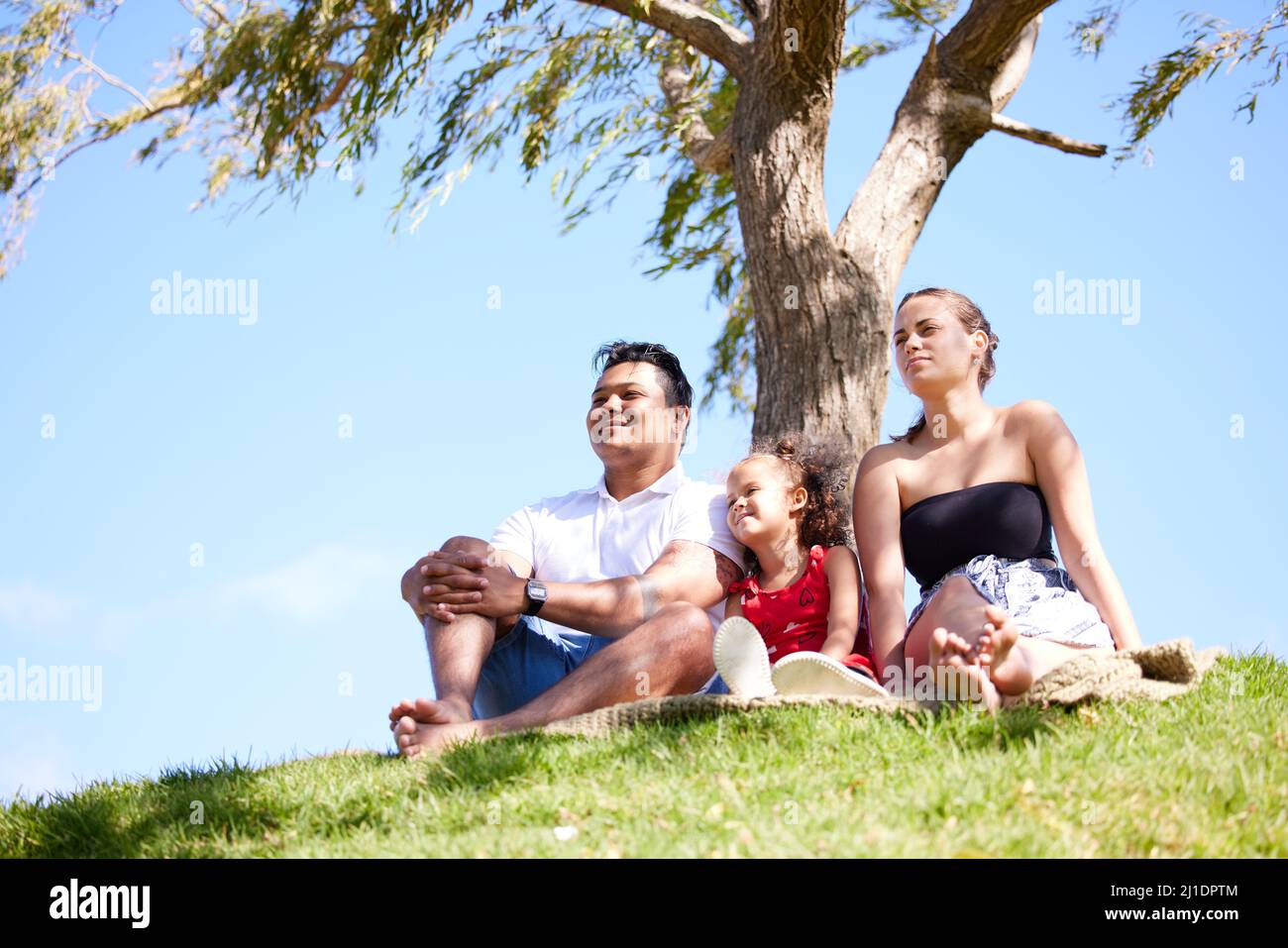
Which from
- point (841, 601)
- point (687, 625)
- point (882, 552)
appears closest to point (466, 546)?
point (687, 625)

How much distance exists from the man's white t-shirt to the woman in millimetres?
529

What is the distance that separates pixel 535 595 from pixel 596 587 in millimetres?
208

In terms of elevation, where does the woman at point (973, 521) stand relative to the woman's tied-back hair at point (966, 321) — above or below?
below

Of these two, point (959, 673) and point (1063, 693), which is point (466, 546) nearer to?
point (959, 673)

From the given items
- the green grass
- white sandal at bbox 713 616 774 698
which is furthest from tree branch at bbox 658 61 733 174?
the green grass

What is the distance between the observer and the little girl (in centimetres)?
380

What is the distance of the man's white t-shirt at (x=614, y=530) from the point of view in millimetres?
4078

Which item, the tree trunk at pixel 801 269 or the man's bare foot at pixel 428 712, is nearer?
the man's bare foot at pixel 428 712

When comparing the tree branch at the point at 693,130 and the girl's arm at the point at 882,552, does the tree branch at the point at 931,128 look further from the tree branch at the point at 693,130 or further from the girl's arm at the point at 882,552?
the girl's arm at the point at 882,552

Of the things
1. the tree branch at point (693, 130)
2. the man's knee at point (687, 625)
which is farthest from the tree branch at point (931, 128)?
the man's knee at point (687, 625)

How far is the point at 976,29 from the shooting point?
5.96 m
